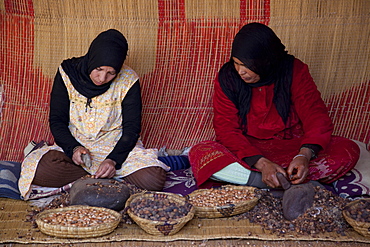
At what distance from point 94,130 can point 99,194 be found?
0.63m

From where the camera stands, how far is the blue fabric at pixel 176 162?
381cm

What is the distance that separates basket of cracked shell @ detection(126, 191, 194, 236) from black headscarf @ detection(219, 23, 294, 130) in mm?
899

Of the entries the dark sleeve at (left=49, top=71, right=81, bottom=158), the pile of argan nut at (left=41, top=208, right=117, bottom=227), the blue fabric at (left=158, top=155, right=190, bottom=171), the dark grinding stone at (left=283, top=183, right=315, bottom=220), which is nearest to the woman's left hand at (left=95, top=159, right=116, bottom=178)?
the dark sleeve at (left=49, top=71, right=81, bottom=158)

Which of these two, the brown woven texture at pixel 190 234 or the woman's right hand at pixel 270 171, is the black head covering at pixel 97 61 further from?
the woman's right hand at pixel 270 171

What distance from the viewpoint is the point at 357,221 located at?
2.73 m

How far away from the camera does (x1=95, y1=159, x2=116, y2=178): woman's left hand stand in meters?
3.20

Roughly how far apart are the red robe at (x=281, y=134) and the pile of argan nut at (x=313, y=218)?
1.06 ft

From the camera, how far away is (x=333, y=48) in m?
Answer: 4.11

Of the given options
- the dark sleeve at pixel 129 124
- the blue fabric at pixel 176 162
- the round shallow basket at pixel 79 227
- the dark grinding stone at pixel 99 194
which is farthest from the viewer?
the blue fabric at pixel 176 162

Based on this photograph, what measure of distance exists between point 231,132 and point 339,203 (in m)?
0.85

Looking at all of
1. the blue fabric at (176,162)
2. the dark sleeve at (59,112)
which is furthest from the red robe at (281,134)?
the dark sleeve at (59,112)

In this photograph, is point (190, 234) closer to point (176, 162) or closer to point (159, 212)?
point (159, 212)

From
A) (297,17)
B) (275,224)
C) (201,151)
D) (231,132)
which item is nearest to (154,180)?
(201,151)

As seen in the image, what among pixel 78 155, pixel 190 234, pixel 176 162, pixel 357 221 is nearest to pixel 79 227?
pixel 190 234
